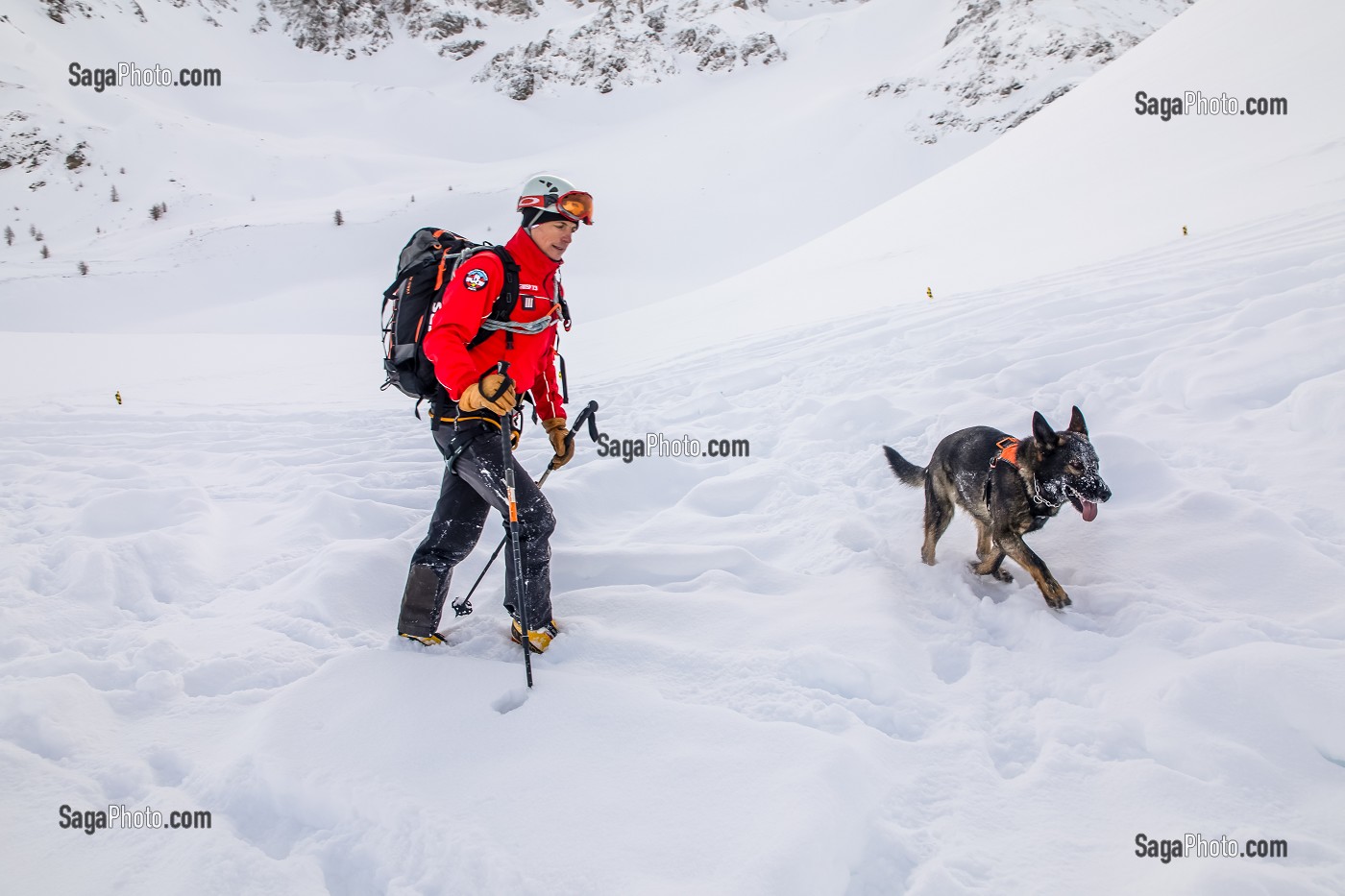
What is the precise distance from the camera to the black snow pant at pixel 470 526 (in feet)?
12.1

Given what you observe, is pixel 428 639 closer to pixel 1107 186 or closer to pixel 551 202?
pixel 551 202

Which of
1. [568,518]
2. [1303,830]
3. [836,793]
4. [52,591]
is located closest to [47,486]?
[52,591]

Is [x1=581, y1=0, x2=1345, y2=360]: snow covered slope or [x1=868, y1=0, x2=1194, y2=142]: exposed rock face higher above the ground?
[x1=868, y1=0, x2=1194, y2=142]: exposed rock face

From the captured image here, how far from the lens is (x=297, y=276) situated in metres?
28.0

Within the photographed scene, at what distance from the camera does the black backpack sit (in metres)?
3.64

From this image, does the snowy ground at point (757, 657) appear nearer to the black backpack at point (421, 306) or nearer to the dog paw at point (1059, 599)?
the dog paw at point (1059, 599)

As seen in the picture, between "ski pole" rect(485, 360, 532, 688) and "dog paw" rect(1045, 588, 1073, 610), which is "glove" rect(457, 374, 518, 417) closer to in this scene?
"ski pole" rect(485, 360, 532, 688)

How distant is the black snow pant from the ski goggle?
1.18 m

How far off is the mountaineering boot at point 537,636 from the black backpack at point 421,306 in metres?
1.33

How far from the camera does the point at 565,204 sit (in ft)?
12.2

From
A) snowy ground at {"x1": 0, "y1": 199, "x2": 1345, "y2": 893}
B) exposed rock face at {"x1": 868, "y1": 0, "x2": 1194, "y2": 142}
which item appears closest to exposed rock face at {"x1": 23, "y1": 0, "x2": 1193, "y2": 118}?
exposed rock face at {"x1": 868, "y1": 0, "x2": 1194, "y2": 142}

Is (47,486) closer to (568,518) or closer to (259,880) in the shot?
(568,518)

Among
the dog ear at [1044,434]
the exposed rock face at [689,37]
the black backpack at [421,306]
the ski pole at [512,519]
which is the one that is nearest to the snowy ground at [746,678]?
the ski pole at [512,519]

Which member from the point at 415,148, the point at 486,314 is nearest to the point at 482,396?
the point at 486,314
